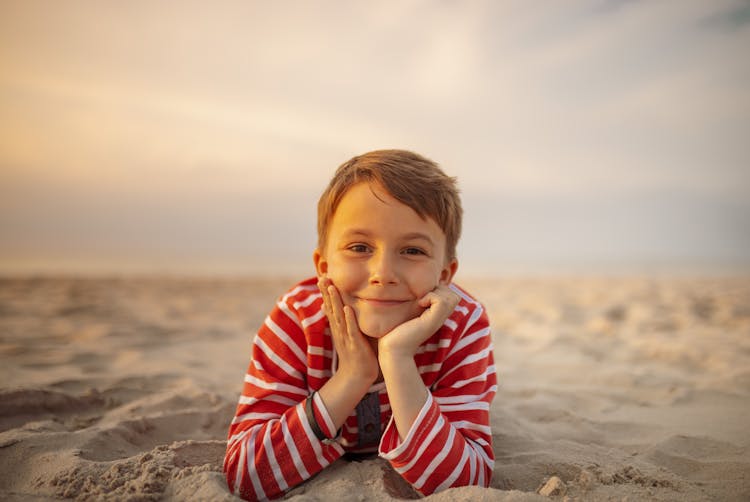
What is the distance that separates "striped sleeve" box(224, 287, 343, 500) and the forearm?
29 centimetres

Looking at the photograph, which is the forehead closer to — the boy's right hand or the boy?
the boy

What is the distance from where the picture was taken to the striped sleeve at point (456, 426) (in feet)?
5.71

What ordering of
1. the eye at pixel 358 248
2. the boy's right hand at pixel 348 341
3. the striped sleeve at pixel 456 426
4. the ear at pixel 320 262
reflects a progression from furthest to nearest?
the ear at pixel 320 262
the eye at pixel 358 248
the boy's right hand at pixel 348 341
the striped sleeve at pixel 456 426

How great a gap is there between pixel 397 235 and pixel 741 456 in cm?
208

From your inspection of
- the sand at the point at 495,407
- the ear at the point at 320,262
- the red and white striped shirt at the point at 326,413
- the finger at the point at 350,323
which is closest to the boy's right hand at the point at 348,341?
the finger at the point at 350,323

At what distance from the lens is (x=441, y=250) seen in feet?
6.77

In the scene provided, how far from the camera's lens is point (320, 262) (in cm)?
223

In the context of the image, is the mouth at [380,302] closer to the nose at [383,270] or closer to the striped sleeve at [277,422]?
the nose at [383,270]

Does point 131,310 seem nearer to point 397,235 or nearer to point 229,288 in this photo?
point 229,288

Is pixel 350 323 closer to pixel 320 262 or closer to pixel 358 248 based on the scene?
pixel 358 248

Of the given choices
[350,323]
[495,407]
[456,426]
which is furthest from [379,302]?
[495,407]

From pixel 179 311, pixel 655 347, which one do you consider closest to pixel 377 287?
pixel 655 347

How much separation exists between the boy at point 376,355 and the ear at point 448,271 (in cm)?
2

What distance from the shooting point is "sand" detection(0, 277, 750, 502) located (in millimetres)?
1886
